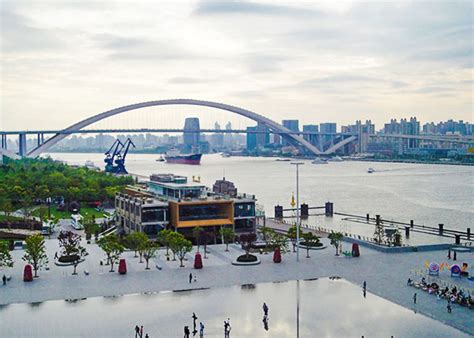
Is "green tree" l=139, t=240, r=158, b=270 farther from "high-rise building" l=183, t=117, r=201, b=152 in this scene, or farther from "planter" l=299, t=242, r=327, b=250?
"high-rise building" l=183, t=117, r=201, b=152

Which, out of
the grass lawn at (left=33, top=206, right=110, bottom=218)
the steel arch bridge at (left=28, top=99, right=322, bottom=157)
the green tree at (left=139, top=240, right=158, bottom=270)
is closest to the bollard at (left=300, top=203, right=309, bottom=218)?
the grass lawn at (left=33, top=206, right=110, bottom=218)

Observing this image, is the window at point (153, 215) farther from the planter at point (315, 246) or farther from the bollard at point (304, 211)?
the bollard at point (304, 211)

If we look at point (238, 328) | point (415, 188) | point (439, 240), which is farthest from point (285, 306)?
point (415, 188)

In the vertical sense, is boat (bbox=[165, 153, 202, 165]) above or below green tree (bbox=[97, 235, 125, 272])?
above

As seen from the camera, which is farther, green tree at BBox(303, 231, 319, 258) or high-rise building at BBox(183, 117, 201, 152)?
high-rise building at BBox(183, 117, 201, 152)

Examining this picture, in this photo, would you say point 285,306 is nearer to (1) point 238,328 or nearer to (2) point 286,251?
(1) point 238,328

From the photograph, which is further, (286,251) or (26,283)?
(286,251)
